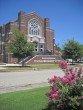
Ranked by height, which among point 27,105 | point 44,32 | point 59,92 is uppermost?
point 44,32

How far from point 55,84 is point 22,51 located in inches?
996

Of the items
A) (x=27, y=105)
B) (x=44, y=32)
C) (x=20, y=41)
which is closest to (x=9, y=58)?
(x=44, y=32)

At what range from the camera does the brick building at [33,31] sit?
161ft

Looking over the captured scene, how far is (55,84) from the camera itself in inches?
253

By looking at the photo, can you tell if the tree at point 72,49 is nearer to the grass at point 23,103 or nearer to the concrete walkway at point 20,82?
the concrete walkway at point 20,82

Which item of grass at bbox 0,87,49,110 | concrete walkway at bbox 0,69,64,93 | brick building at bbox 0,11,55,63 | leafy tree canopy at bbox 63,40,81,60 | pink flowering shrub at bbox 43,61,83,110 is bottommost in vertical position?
concrete walkway at bbox 0,69,64,93

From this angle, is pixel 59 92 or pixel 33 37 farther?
pixel 33 37

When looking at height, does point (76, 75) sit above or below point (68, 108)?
above

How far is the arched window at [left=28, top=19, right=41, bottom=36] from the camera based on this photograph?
→ 51028mm

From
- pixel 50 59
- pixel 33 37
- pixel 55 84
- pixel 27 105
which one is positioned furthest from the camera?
pixel 33 37

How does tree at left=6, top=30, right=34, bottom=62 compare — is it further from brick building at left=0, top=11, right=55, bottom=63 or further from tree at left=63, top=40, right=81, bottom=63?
brick building at left=0, top=11, right=55, bottom=63

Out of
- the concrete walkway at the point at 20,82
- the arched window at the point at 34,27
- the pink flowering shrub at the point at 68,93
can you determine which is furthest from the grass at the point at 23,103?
the arched window at the point at 34,27

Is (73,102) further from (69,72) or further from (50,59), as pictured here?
(50,59)

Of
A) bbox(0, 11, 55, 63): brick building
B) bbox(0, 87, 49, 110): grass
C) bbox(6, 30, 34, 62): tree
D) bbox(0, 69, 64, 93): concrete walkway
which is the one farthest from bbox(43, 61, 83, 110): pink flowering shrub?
bbox(0, 11, 55, 63): brick building
